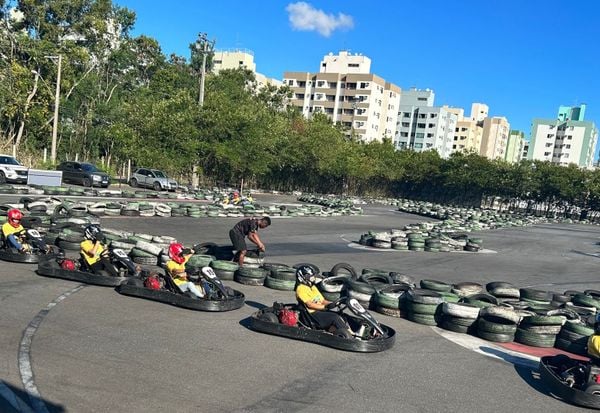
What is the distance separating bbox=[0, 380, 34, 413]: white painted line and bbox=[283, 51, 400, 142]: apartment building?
305 ft

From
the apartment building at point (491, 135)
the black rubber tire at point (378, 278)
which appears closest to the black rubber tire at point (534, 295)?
the black rubber tire at point (378, 278)

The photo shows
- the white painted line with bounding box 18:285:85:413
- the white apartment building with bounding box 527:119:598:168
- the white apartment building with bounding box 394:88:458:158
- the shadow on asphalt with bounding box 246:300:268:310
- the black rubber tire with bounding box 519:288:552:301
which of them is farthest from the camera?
the white apartment building with bounding box 527:119:598:168

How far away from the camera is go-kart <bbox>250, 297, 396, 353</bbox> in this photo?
7.18 meters

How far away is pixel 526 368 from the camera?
7258mm

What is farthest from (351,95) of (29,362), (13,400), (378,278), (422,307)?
(13,400)

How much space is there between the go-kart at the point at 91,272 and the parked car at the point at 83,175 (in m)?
24.6

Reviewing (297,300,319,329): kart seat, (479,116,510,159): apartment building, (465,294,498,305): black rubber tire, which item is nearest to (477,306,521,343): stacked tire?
(465,294,498,305): black rubber tire

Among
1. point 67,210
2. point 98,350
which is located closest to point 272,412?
point 98,350

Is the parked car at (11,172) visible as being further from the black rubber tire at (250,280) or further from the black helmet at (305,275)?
the black helmet at (305,275)

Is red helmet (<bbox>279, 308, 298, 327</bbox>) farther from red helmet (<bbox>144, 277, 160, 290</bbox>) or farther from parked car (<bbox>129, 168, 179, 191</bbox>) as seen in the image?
parked car (<bbox>129, 168, 179, 191</bbox>)

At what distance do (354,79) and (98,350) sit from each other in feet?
322

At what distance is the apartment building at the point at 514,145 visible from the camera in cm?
14950

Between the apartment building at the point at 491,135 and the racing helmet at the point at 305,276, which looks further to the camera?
the apartment building at the point at 491,135

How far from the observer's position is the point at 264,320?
775 centimetres
